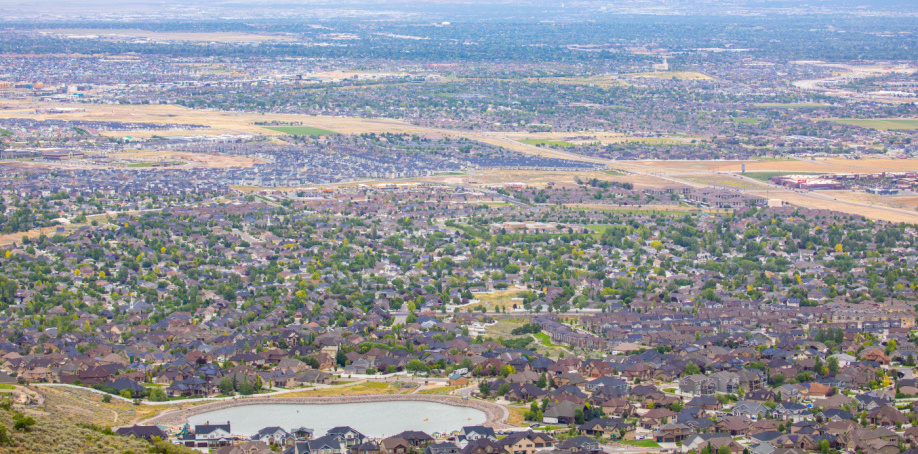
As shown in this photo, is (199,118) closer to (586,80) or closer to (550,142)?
(550,142)

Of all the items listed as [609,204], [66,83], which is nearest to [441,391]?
[609,204]

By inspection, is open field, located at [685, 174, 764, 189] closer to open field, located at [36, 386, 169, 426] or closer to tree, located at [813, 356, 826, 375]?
tree, located at [813, 356, 826, 375]

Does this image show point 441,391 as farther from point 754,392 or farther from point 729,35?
point 729,35

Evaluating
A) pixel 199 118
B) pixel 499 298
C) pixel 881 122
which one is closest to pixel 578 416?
pixel 499 298

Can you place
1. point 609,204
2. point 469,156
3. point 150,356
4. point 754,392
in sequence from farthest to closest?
1. point 469,156
2. point 609,204
3. point 150,356
4. point 754,392

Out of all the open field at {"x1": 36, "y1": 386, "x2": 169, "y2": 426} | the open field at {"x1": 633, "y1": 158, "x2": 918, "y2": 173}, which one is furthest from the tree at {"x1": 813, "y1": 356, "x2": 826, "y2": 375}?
the open field at {"x1": 633, "y1": 158, "x2": 918, "y2": 173}

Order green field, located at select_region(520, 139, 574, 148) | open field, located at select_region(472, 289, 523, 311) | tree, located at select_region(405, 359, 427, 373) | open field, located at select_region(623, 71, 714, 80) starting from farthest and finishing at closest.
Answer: open field, located at select_region(623, 71, 714, 80) → green field, located at select_region(520, 139, 574, 148) → open field, located at select_region(472, 289, 523, 311) → tree, located at select_region(405, 359, 427, 373)

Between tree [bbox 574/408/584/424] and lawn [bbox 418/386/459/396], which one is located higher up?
tree [bbox 574/408/584/424]
